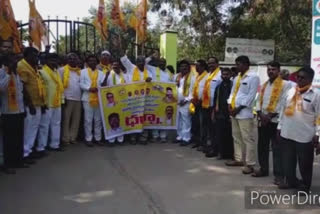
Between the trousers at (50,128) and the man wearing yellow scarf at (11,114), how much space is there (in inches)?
39.6

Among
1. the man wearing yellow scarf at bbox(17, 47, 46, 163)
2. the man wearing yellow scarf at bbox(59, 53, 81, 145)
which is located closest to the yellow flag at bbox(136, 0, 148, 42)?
the man wearing yellow scarf at bbox(59, 53, 81, 145)

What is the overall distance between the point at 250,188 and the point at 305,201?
81 cm

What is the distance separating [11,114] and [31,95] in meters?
0.81

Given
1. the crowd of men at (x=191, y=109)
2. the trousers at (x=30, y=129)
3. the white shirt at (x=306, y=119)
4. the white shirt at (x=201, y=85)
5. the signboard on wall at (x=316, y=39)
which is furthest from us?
the white shirt at (x=201, y=85)

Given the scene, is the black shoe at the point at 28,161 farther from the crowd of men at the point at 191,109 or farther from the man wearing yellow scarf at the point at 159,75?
the man wearing yellow scarf at the point at 159,75

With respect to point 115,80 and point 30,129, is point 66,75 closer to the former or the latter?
point 115,80

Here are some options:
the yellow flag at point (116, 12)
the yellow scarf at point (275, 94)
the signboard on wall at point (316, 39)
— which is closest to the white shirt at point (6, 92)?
the yellow scarf at point (275, 94)

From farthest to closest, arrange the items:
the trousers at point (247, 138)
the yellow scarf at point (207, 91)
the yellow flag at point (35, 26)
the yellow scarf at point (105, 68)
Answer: the yellow flag at point (35, 26) < the yellow scarf at point (105, 68) < the yellow scarf at point (207, 91) < the trousers at point (247, 138)

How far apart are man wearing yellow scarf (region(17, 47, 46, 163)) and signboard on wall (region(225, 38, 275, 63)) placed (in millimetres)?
12756

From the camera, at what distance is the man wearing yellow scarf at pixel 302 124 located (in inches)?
219

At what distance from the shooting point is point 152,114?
9797mm

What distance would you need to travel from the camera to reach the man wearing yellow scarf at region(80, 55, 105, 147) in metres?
9.21

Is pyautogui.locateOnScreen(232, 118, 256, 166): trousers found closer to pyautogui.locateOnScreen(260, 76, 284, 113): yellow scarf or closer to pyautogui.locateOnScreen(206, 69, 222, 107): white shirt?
pyautogui.locateOnScreen(260, 76, 284, 113): yellow scarf

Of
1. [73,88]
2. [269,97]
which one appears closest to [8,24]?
[73,88]
